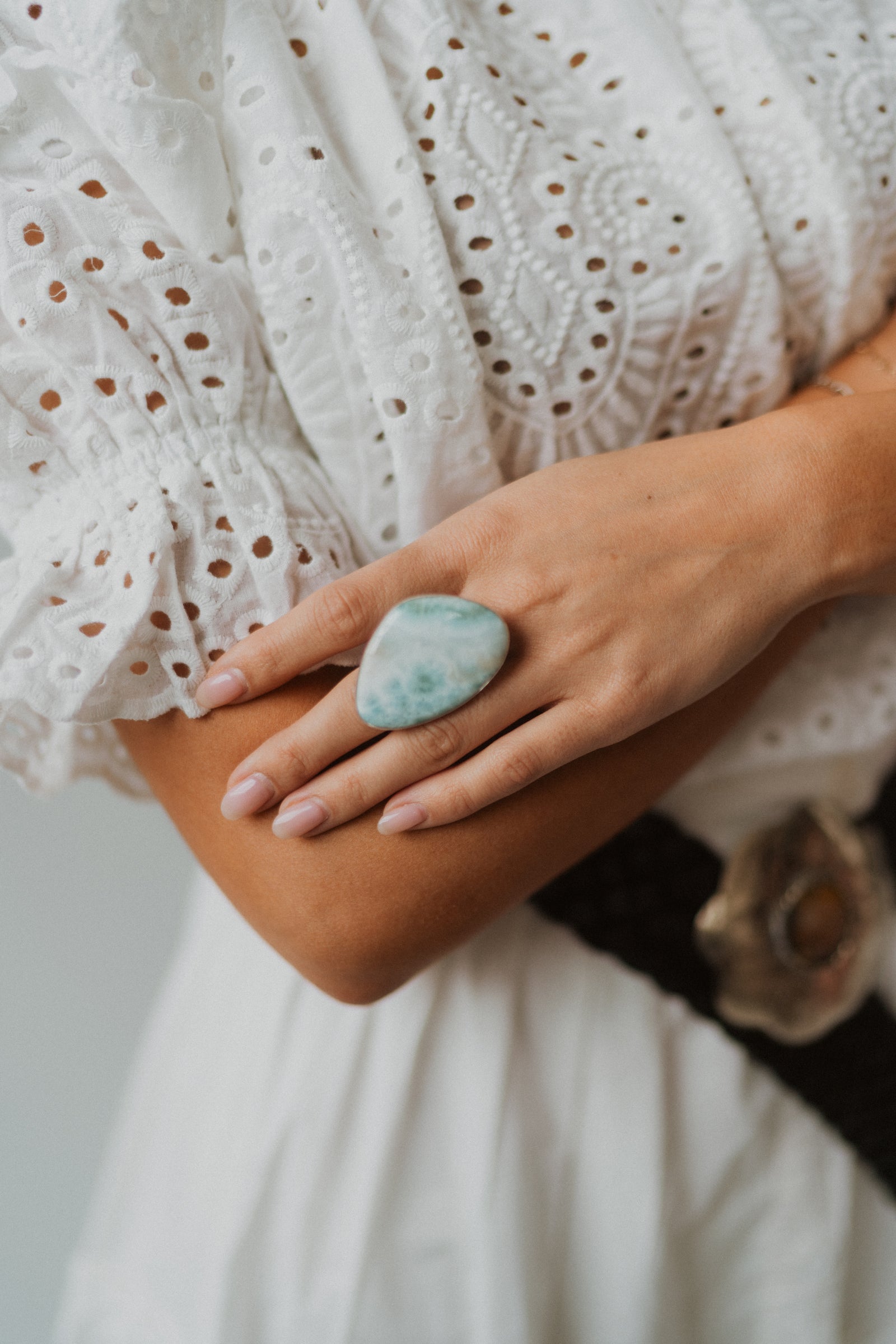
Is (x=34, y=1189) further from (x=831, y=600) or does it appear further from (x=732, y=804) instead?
(x=831, y=600)

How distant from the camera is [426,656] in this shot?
0.58 m

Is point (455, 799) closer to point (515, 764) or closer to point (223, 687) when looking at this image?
point (515, 764)

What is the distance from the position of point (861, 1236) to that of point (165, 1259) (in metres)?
0.78

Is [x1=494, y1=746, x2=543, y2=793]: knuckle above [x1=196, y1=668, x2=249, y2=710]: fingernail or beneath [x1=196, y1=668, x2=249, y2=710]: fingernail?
beneath

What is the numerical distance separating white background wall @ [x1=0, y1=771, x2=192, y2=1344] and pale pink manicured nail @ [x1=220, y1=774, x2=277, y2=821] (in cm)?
88

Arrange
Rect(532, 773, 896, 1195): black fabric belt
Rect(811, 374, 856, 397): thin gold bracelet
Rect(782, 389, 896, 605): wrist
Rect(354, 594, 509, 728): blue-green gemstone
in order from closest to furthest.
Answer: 1. Rect(354, 594, 509, 728): blue-green gemstone
2. Rect(782, 389, 896, 605): wrist
3. Rect(811, 374, 856, 397): thin gold bracelet
4. Rect(532, 773, 896, 1195): black fabric belt

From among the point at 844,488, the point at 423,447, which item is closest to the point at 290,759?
the point at 423,447

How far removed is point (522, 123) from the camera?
658 mm

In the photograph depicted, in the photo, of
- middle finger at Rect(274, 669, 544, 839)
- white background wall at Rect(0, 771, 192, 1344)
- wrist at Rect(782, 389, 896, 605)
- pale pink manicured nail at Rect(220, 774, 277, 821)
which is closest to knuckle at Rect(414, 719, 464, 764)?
middle finger at Rect(274, 669, 544, 839)

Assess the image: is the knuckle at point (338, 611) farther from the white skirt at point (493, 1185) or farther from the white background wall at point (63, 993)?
the white background wall at point (63, 993)

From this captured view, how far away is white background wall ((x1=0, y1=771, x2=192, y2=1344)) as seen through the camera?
4.59ft

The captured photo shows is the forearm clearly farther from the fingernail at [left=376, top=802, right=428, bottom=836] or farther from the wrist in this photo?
the wrist

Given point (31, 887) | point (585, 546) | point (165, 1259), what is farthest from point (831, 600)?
point (31, 887)

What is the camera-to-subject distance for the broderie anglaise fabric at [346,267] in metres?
0.58
